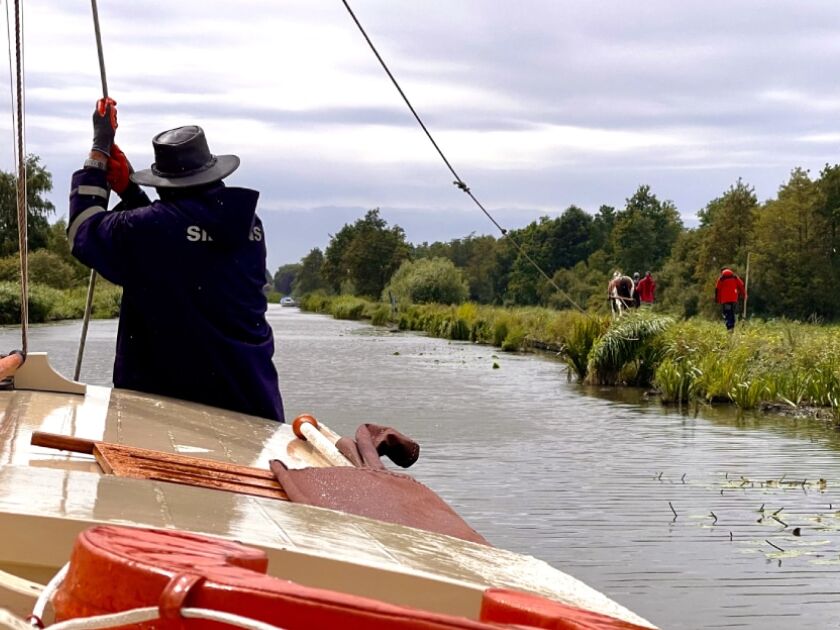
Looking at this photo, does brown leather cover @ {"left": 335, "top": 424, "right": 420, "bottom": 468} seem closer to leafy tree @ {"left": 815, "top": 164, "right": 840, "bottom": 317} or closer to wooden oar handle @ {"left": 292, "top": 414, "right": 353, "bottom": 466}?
wooden oar handle @ {"left": 292, "top": 414, "right": 353, "bottom": 466}

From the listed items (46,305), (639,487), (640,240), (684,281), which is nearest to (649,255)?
(640,240)

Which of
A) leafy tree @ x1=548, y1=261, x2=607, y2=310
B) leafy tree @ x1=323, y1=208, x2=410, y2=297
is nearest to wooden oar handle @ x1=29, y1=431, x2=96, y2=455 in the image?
leafy tree @ x1=548, y1=261, x2=607, y2=310

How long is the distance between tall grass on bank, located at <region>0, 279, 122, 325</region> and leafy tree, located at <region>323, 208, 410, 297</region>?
90.4 ft

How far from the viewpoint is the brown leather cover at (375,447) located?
428 centimetres

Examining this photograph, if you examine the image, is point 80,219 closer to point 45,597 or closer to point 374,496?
point 374,496

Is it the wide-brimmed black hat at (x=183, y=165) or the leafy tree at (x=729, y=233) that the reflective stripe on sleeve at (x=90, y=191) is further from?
the leafy tree at (x=729, y=233)

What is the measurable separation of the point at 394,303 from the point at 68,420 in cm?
5665

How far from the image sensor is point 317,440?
4656 millimetres

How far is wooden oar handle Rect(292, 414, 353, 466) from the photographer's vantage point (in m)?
4.33

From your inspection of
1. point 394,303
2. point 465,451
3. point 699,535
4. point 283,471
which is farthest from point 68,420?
point 394,303

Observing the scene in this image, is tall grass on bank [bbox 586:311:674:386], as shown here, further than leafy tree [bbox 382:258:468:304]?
No

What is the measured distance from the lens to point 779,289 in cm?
4597

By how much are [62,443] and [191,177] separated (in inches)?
73.5

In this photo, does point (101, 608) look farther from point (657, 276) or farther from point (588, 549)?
point (657, 276)
